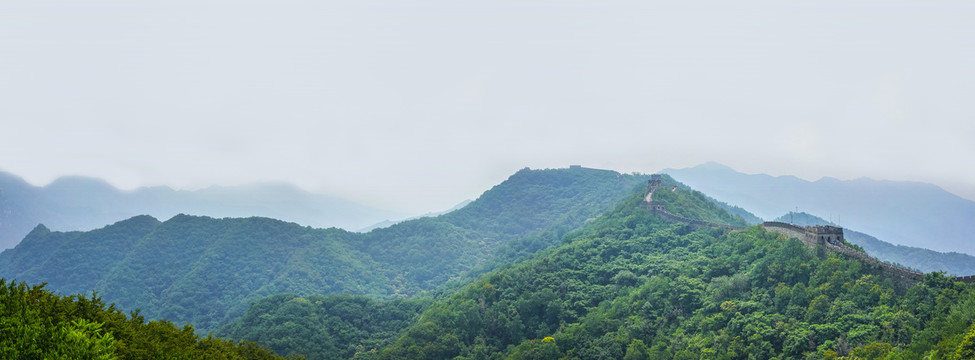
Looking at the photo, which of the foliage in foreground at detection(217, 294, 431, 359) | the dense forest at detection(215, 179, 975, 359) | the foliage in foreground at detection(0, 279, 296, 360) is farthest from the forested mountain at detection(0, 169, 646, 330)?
the foliage in foreground at detection(0, 279, 296, 360)

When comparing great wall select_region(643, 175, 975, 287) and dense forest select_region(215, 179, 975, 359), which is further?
great wall select_region(643, 175, 975, 287)

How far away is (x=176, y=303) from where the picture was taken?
84.2 m

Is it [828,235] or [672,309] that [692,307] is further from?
[828,235]

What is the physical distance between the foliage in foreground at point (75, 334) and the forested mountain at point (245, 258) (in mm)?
60373

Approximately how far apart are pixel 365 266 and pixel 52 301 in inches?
3451

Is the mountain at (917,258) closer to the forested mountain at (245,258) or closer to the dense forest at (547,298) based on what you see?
the dense forest at (547,298)

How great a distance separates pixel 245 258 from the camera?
101m

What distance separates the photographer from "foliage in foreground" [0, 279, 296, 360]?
13875mm

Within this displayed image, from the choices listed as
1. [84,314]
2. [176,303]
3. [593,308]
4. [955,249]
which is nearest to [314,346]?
[593,308]

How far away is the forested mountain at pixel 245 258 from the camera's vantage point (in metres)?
90.0

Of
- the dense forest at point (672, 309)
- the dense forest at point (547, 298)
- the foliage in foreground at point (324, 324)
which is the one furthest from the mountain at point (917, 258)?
the foliage in foreground at point (324, 324)

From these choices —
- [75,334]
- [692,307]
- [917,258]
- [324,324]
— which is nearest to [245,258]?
[324,324]

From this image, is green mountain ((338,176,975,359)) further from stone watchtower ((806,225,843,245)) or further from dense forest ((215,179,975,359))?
stone watchtower ((806,225,843,245))

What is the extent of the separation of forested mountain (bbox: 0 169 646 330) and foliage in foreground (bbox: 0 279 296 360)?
60373 mm
